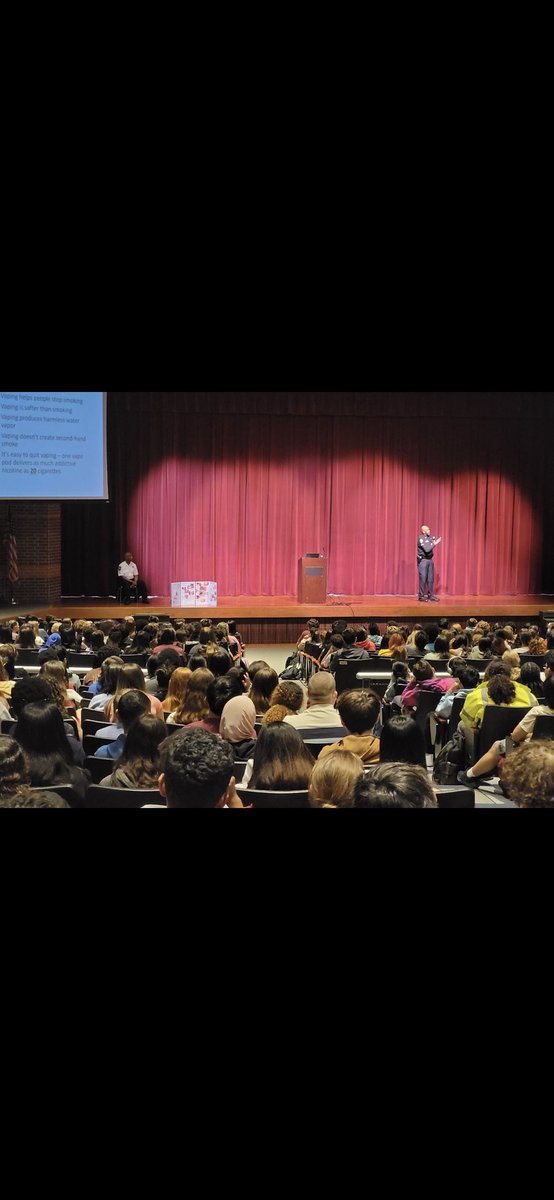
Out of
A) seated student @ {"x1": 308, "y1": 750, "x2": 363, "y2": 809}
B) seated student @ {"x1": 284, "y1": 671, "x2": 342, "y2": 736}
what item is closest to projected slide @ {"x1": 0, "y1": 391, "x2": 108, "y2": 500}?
seated student @ {"x1": 284, "y1": 671, "x2": 342, "y2": 736}

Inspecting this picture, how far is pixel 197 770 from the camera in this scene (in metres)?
2.97

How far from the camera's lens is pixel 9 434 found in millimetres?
12602

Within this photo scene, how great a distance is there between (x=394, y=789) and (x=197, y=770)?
59 centimetres

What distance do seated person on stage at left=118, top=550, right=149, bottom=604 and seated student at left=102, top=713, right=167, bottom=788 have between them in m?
12.3

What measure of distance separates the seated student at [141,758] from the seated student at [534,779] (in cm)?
149

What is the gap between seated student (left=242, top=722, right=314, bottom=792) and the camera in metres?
3.94

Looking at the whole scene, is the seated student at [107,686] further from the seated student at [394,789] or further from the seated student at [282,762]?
the seated student at [394,789]

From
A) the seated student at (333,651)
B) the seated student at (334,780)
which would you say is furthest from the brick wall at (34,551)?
the seated student at (334,780)

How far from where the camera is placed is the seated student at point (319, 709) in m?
5.44

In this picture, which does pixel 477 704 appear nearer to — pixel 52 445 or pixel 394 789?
pixel 394 789

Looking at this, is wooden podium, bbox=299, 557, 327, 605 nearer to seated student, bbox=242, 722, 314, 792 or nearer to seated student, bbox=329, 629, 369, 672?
seated student, bbox=329, 629, 369, 672

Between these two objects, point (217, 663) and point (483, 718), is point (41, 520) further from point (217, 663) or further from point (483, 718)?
point (483, 718)
